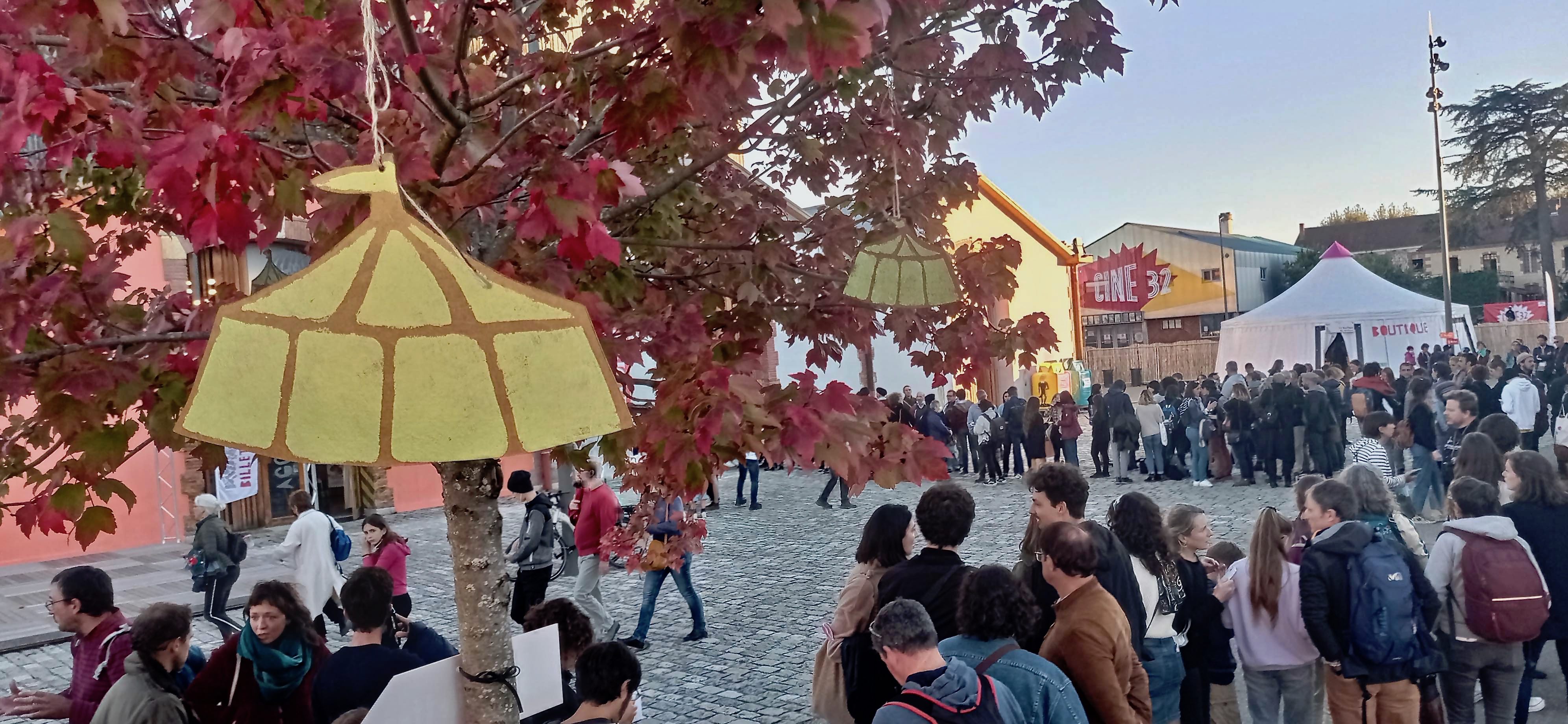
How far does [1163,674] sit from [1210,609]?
19.8 inches

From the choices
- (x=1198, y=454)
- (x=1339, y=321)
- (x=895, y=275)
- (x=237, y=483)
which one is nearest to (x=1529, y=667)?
(x=895, y=275)

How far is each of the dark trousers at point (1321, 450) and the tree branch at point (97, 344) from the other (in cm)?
1370

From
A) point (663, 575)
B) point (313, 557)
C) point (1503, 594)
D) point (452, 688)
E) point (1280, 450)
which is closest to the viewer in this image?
point (452, 688)

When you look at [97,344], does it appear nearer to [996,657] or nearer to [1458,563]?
[996,657]

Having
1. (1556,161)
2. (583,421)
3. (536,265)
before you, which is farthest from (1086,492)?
(1556,161)

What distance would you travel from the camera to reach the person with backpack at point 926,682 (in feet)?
9.04

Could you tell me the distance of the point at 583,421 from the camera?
130cm

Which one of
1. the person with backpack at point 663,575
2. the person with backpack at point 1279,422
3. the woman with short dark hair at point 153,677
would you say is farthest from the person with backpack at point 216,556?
the person with backpack at point 1279,422

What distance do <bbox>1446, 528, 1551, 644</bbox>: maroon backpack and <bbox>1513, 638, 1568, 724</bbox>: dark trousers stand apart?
0.48 m

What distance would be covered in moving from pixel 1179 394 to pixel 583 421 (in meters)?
15.7

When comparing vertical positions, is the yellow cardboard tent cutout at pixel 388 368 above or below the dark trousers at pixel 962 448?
above

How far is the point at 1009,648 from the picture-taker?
A: 122 inches

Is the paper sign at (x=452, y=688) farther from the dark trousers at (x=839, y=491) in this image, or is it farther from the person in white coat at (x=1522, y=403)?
the person in white coat at (x=1522, y=403)

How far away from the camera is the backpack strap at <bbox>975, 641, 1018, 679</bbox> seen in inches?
121
